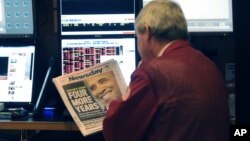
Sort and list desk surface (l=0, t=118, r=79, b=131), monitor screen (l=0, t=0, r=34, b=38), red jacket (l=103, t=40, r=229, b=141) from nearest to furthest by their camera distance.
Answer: red jacket (l=103, t=40, r=229, b=141), desk surface (l=0, t=118, r=79, b=131), monitor screen (l=0, t=0, r=34, b=38)

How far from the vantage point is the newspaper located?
5.63ft

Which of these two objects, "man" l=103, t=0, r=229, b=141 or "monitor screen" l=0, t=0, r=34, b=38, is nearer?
"man" l=103, t=0, r=229, b=141

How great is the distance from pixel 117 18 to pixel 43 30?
17.7 inches

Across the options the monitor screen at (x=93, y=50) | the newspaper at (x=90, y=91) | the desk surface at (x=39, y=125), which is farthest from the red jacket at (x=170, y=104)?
the monitor screen at (x=93, y=50)

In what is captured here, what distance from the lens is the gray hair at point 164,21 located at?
1413mm

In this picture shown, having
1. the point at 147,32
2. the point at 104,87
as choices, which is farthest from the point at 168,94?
the point at 104,87

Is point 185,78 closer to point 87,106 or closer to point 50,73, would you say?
point 87,106

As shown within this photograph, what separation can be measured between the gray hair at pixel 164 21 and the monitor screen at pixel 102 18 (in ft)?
2.04

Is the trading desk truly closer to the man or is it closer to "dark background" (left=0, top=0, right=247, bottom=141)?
"dark background" (left=0, top=0, right=247, bottom=141)

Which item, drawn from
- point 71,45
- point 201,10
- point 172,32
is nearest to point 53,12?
point 71,45

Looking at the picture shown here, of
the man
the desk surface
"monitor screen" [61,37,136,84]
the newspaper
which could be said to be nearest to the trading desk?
the desk surface

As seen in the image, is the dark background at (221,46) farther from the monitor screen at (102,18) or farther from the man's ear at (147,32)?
the man's ear at (147,32)

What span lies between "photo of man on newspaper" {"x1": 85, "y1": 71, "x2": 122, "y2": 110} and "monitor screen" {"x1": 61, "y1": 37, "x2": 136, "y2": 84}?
33 centimetres

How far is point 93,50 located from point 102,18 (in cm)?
14
